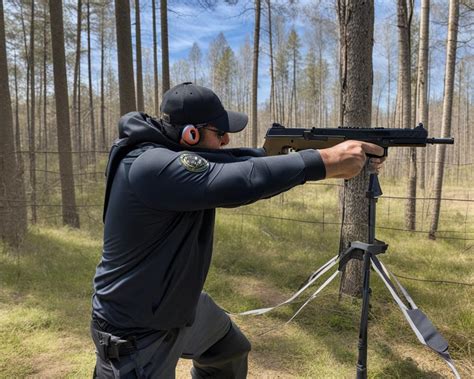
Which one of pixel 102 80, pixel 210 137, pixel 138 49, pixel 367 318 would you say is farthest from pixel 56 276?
pixel 102 80

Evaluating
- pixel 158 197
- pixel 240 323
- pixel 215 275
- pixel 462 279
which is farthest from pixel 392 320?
pixel 158 197

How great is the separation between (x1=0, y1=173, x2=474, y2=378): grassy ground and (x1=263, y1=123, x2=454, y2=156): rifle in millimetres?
1915

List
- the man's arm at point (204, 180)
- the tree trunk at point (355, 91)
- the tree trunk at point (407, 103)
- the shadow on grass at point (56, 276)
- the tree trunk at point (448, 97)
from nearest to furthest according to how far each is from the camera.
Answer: the man's arm at point (204, 180) < the tree trunk at point (355, 91) < the shadow on grass at point (56, 276) < the tree trunk at point (448, 97) < the tree trunk at point (407, 103)

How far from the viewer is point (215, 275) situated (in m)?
5.34

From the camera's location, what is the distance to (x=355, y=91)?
4.13 m

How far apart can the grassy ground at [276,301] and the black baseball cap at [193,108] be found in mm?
2325

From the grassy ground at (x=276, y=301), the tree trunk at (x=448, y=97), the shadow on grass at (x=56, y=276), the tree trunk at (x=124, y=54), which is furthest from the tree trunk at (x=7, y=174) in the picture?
the tree trunk at (x=448, y=97)

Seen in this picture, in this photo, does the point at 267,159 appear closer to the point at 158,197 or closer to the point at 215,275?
the point at 158,197

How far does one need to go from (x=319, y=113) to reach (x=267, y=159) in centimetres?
3953

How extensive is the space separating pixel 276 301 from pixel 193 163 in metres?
3.48

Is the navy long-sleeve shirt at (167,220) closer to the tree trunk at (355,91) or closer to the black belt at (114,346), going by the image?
the black belt at (114,346)

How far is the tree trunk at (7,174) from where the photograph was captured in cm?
620

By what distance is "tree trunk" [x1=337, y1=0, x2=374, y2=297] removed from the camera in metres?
4.04

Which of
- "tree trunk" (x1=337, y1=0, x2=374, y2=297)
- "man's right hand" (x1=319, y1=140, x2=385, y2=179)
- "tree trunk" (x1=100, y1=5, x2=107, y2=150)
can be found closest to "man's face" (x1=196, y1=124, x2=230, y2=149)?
"man's right hand" (x1=319, y1=140, x2=385, y2=179)
